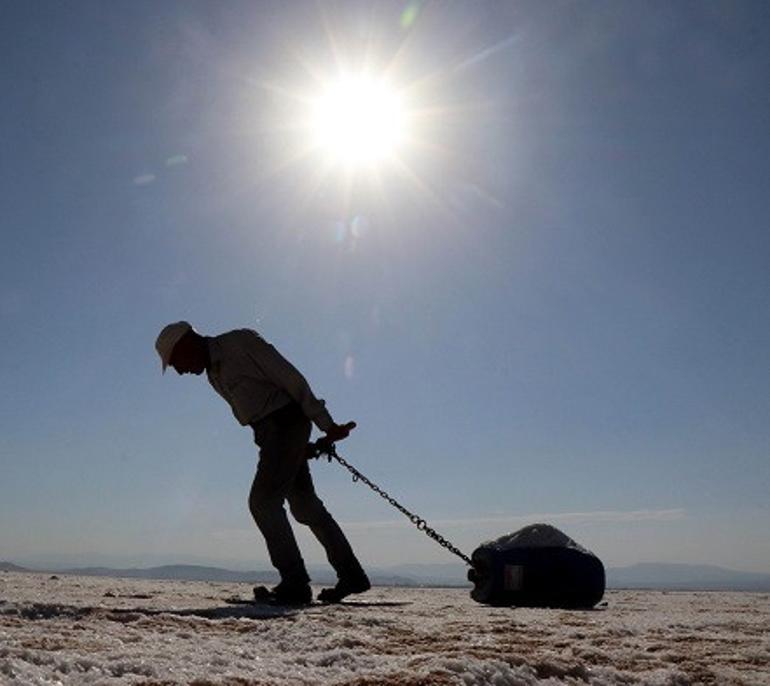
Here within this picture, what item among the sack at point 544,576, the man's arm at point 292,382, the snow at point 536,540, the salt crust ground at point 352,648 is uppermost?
the man's arm at point 292,382

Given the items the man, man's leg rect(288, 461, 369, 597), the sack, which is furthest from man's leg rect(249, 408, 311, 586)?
the sack

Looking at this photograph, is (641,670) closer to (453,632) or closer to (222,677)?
(453,632)

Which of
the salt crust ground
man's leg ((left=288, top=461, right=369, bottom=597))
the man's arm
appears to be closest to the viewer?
the salt crust ground

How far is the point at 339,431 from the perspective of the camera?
212 inches

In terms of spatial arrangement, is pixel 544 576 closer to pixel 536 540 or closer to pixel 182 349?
pixel 536 540

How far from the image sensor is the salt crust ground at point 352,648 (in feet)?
6.06

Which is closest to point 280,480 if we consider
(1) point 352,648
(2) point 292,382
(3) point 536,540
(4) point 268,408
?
(4) point 268,408

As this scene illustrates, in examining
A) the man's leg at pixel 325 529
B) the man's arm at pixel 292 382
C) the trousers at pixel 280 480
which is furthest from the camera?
the man's leg at pixel 325 529

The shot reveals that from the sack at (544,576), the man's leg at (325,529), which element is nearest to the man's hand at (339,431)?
the man's leg at (325,529)

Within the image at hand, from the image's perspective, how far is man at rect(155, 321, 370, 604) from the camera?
5172 mm

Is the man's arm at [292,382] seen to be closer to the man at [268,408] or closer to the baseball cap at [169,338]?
the man at [268,408]

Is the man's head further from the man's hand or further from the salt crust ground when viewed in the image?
the salt crust ground

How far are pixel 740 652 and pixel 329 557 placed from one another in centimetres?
327

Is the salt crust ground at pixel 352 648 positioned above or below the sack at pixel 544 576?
below
